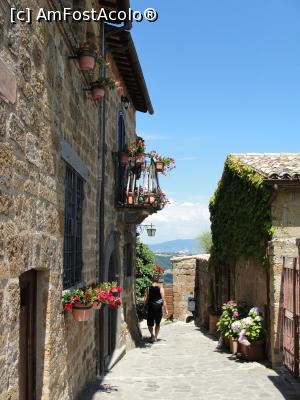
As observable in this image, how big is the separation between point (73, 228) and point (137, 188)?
16.2 feet

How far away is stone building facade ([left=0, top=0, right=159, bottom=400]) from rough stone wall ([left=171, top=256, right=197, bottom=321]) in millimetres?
12083

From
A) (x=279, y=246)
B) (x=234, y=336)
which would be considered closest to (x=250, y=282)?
(x=234, y=336)

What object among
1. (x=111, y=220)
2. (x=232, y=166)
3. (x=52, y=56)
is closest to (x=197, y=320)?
(x=232, y=166)

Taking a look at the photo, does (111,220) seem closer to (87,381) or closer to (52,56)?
Result: (87,381)

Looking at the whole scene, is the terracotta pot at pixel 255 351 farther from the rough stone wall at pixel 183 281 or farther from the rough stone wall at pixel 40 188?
the rough stone wall at pixel 183 281

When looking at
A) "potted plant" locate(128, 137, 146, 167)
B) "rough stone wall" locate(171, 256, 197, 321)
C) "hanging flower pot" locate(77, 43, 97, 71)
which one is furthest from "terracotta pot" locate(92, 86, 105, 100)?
"rough stone wall" locate(171, 256, 197, 321)

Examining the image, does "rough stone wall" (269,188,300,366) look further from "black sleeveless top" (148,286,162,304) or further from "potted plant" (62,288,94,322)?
"potted plant" (62,288,94,322)

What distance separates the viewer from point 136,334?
44.2 feet

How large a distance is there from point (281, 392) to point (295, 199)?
3704 millimetres

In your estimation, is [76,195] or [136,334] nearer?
[76,195]

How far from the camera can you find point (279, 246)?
9461 mm

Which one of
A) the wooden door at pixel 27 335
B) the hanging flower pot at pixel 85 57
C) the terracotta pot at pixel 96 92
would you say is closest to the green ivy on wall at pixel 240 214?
the terracotta pot at pixel 96 92

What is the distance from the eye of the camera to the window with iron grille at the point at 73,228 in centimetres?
612

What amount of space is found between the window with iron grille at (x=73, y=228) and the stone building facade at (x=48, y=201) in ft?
0.05
